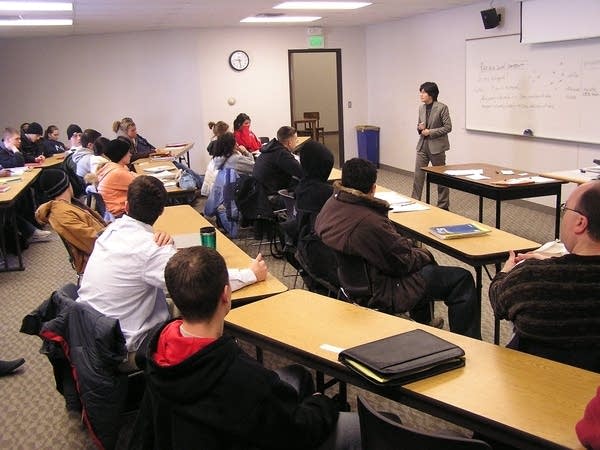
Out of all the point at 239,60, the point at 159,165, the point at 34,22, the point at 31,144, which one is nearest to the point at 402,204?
the point at 159,165

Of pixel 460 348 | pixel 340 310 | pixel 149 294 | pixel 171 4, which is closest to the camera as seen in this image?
pixel 460 348

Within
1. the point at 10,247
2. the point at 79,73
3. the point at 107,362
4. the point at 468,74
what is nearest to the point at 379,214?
the point at 107,362

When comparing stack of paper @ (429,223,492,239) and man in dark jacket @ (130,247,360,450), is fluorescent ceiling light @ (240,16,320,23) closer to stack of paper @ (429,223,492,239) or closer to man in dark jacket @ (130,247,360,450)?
stack of paper @ (429,223,492,239)

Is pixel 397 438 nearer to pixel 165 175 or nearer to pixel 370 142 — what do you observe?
pixel 165 175

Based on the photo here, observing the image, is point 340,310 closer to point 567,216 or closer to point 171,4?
point 567,216

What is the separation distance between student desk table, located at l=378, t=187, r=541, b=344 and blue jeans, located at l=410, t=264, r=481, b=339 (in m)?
0.07

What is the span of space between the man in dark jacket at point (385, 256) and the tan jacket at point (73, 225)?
1385 millimetres

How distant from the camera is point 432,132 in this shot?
6.79 m

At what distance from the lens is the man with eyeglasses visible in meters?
1.83

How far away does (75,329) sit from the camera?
2443mm

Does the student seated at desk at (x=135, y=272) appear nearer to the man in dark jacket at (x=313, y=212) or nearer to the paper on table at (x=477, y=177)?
the man in dark jacket at (x=313, y=212)

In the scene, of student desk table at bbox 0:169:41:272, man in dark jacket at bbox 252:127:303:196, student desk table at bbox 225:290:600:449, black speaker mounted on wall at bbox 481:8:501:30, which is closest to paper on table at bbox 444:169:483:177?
man in dark jacket at bbox 252:127:303:196

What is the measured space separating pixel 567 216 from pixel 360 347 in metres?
0.80

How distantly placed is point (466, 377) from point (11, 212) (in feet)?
16.8
